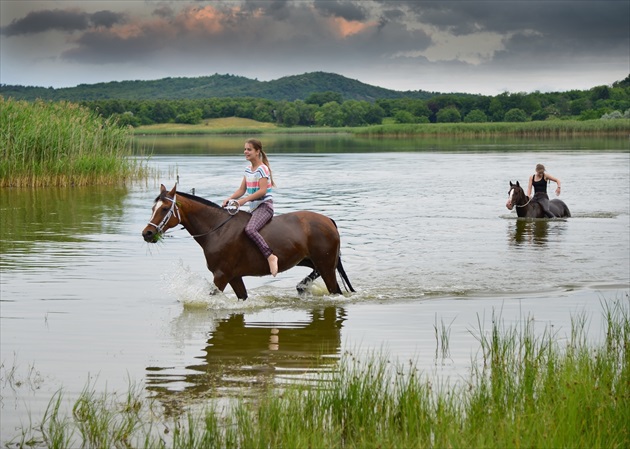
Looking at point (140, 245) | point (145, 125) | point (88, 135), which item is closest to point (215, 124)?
point (145, 125)

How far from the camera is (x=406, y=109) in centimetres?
17500

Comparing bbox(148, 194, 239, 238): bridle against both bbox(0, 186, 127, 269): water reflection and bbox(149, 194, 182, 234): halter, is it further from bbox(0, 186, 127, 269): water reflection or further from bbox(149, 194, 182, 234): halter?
bbox(0, 186, 127, 269): water reflection

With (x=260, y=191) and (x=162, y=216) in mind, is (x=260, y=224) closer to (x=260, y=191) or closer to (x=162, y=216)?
(x=260, y=191)

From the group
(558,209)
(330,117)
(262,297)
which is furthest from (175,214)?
(330,117)

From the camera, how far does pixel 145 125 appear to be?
15712cm

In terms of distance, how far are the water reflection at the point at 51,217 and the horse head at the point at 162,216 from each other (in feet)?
17.2

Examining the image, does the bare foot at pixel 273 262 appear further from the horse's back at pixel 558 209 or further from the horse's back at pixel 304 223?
the horse's back at pixel 558 209

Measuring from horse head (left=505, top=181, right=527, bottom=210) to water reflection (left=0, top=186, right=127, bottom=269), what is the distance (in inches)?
392

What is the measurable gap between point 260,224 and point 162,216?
1349 millimetres

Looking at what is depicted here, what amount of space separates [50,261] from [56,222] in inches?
257

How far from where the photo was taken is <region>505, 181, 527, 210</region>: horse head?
928 inches

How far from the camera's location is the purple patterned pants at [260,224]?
12.0 m

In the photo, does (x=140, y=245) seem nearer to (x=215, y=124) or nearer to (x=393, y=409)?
(x=393, y=409)

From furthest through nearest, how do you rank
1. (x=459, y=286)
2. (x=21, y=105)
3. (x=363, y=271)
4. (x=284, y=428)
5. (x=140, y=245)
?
1. (x=21, y=105)
2. (x=140, y=245)
3. (x=363, y=271)
4. (x=459, y=286)
5. (x=284, y=428)
